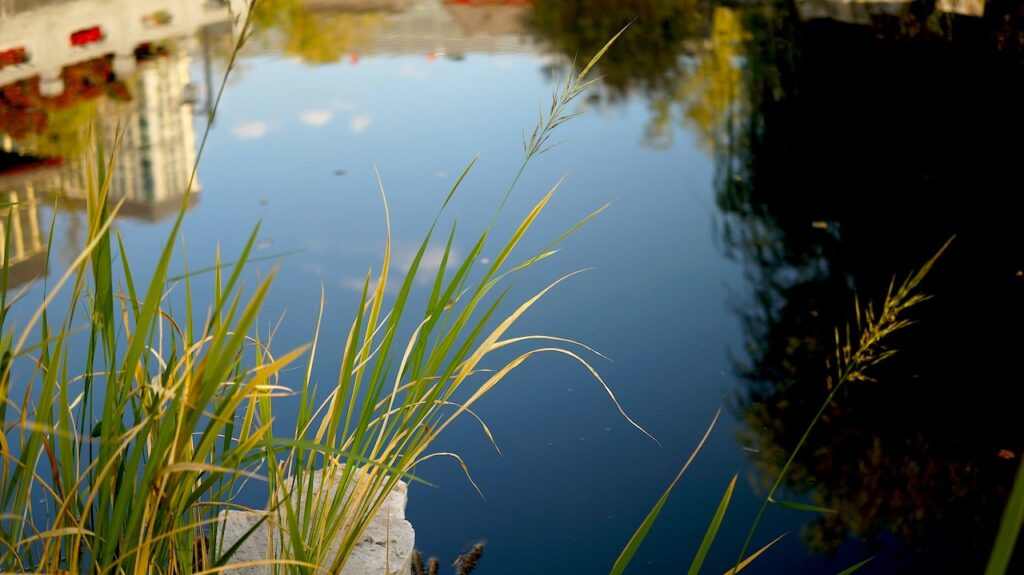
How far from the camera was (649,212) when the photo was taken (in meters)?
5.68

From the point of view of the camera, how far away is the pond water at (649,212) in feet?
11.1

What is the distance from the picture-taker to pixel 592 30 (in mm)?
9133

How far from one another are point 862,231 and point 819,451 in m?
1.89

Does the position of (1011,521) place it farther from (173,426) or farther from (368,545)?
(368,545)

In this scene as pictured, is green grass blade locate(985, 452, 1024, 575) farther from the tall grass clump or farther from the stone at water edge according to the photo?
the stone at water edge

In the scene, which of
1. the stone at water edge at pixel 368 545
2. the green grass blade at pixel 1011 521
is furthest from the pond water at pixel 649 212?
the green grass blade at pixel 1011 521

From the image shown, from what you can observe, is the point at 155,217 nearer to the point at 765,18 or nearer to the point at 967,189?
the point at 967,189

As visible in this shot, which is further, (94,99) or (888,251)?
(94,99)

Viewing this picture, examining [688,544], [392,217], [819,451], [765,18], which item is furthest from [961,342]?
[765,18]

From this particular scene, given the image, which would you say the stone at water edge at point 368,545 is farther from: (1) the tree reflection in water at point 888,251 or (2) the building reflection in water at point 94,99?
(2) the building reflection in water at point 94,99

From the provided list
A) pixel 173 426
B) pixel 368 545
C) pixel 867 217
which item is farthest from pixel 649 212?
pixel 173 426

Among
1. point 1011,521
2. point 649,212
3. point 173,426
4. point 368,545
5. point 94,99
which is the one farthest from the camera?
point 94,99

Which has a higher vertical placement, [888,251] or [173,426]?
[173,426]

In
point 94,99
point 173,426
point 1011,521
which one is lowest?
point 94,99
